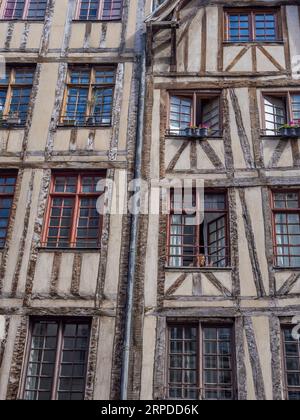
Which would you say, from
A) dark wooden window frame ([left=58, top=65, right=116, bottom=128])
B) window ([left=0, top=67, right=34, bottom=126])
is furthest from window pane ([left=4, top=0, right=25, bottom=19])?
dark wooden window frame ([left=58, top=65, right=116, bottom=128])

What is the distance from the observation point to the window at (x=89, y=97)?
13.4 metres

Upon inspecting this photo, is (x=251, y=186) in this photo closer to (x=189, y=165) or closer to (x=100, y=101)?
(x=189, y=165)

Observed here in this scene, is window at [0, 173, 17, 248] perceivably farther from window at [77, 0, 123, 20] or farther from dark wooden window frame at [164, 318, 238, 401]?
window at [77, 0, 123, 20]

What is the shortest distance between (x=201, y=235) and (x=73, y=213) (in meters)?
2.58

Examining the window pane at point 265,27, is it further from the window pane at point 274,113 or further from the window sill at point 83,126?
the window sill at point 83,126

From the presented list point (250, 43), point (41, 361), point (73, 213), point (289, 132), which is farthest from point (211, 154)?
point (41, 361)

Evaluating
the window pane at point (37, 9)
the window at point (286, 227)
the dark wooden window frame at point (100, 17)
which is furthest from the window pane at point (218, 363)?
the window pane at point (37, 9)

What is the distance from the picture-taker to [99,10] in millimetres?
14750

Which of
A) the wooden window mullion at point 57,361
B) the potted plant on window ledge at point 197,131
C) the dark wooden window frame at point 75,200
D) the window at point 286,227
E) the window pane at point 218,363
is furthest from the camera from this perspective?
the potted plant on window ledge at point 197,131

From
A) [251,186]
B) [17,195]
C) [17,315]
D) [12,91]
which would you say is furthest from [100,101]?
[17,315]

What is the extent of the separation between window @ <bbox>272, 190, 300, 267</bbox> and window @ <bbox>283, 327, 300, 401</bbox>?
140cm

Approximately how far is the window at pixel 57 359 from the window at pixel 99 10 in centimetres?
751

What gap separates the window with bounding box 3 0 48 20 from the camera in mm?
14914

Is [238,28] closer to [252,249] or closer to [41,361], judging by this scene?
[252,249]
